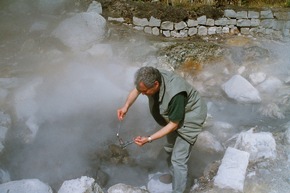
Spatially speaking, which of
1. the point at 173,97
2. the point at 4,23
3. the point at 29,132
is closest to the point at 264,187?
the point at 173,97

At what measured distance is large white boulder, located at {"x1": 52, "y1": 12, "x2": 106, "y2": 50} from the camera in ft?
24.2

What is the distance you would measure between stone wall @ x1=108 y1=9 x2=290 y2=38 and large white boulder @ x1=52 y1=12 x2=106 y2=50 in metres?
0.76

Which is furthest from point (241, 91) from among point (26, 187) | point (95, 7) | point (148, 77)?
point (26, 187)

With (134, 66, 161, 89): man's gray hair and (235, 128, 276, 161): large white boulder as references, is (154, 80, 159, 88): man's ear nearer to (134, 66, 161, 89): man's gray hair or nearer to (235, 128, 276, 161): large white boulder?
(134, 66, 161, 89): man's gray hair

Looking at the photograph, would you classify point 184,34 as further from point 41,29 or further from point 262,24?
point 41,29

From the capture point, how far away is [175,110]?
12.0 feet

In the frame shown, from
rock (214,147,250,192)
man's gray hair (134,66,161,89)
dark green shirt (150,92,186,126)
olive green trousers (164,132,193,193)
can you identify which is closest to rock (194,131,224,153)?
rock (214,147,250,192)

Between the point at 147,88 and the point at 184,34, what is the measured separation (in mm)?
5025

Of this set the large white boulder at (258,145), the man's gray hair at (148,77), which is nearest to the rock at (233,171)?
the large white boulder at (258,145)

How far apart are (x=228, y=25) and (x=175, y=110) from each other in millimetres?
5561

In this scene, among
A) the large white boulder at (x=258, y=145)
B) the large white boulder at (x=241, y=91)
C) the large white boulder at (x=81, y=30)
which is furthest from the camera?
the large white boulder at (x=81, y=30)

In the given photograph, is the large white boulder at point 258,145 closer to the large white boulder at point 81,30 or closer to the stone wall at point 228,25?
the stone wall at point 228,25

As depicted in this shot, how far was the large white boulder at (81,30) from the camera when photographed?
739cm

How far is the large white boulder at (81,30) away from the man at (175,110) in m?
3.59
